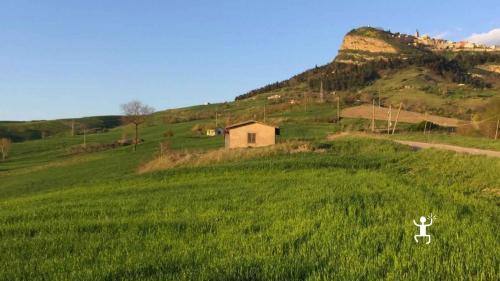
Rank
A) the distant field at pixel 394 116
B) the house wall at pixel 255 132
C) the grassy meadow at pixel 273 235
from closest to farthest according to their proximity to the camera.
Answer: the grassy meadow at pixel 273 235
the house wall at pixel 255 132
the distant field at pixel 394 116

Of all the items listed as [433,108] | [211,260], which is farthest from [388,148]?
[433,108]

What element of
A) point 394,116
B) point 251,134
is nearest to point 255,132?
point 251,134

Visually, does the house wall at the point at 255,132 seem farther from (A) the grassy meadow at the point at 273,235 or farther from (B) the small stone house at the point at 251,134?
(A) the grassy meadow at the point at 273,235

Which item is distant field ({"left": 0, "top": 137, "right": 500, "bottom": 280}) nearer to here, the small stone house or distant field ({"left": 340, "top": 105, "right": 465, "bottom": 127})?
the small stone house

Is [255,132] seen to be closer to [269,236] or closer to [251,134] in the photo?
[251,134]

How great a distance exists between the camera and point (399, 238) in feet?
30.1

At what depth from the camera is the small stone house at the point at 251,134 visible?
6606 cm

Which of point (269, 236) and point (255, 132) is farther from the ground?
point (255, 132)

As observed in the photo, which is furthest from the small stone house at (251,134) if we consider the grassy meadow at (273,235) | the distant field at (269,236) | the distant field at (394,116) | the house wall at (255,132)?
the distant field at (269,236)

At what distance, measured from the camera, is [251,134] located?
Answer: 219ft

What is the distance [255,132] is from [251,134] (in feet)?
2.07

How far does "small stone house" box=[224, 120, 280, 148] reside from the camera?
66062mm

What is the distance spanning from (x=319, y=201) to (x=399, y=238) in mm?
5678

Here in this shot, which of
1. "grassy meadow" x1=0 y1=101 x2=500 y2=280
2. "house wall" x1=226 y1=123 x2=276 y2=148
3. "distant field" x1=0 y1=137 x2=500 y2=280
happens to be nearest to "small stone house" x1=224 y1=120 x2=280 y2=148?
"house wall" x1=226 y1=123 x2=276 y2=148
